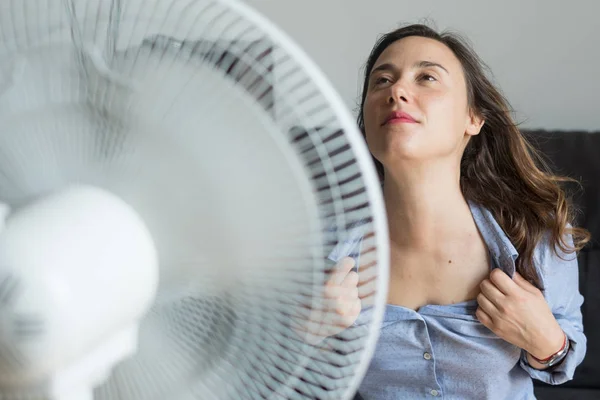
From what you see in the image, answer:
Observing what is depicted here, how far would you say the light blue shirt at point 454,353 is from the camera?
111 centimetres

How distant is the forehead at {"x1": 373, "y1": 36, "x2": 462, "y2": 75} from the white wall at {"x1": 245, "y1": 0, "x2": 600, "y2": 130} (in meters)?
0.79

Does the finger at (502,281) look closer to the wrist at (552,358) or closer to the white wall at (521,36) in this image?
the wrist at (552,358)

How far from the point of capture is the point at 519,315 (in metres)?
1.03

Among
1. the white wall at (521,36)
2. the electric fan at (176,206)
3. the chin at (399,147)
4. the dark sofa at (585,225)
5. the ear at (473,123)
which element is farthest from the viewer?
the white wall at (521,36)

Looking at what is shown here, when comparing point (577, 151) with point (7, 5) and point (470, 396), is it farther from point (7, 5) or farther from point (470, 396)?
point (7, 5)

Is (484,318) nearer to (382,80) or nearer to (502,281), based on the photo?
(502,281)

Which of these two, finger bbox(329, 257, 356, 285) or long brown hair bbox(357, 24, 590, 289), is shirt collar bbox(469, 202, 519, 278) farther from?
finger bbox(329, 257, 356, 285)

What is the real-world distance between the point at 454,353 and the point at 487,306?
0.09 m

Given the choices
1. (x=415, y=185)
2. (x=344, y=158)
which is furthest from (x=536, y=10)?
(x=344, y=158)

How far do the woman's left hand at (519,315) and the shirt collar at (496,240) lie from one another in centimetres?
3

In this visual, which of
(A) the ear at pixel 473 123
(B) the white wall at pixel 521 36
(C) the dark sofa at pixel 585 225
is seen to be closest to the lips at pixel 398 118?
(A) the ear at pixel 473 123

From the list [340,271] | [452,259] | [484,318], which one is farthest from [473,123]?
[340,271]

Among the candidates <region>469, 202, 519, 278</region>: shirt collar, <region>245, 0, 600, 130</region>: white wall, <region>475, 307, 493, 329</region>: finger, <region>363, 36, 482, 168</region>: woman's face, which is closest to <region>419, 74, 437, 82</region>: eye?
<region>363, 36, 482, 168</region>: woman's face

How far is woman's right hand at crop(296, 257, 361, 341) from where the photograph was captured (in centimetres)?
55
